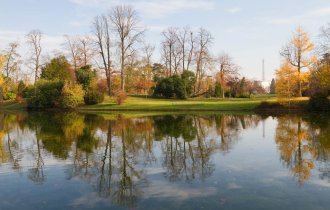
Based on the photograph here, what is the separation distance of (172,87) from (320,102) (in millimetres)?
25291

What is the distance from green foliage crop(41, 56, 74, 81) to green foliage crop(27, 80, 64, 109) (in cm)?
498

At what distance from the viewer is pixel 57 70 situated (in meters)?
56.2

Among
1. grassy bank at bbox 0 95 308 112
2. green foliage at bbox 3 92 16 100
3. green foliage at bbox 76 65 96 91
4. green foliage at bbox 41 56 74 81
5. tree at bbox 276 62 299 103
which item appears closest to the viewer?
tree at bbox 276 62 299 103

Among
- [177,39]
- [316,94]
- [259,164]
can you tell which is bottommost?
[259,164]

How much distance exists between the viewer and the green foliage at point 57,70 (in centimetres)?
5569

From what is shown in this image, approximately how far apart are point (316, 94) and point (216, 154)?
28.5 metres

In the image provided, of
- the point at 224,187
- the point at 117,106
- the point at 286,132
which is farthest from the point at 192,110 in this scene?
the point at 224,187

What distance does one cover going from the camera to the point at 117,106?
155ft

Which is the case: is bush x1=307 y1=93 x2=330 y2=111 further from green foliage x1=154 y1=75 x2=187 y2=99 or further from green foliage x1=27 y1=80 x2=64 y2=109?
green foliage x1=27 y1=80 x2=64 y2=109

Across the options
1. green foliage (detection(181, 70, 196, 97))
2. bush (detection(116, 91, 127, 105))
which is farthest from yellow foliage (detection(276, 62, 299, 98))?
bush (detection(116, 91, 127, 105))

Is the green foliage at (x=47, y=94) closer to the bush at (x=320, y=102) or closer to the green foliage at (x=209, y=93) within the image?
the green foliage at (x=209, y=93)

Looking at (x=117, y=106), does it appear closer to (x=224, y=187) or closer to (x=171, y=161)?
(x=171, y=161)

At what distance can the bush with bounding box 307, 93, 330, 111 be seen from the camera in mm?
37219

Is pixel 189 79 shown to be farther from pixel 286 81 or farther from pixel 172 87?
pixel 286 81
